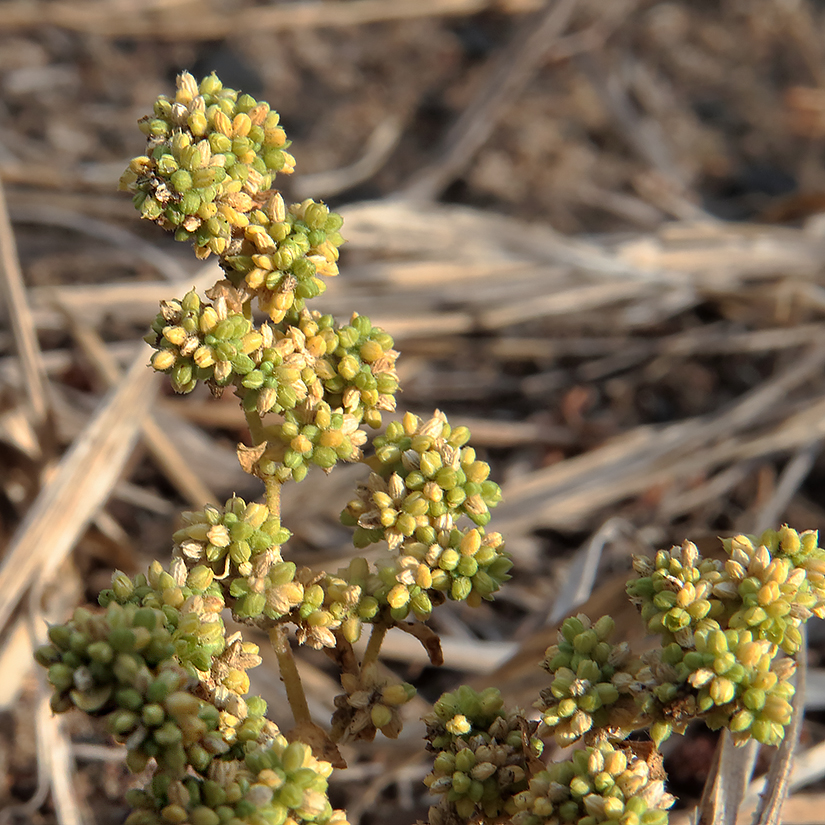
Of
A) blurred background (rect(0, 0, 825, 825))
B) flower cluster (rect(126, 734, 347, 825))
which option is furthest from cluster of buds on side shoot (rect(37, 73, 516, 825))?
blurred background (rect(0, 0, 825, 825))

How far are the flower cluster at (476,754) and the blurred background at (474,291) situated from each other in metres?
0.77

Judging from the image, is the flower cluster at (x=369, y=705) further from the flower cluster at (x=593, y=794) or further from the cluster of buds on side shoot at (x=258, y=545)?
the flower cluster at (x=593, y=794)

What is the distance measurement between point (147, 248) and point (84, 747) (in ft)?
6.33

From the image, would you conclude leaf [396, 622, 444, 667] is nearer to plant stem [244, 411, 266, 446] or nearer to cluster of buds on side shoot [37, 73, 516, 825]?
cluster of buds on side shoot [37, 73, 516, 825]

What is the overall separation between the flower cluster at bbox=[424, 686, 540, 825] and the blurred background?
2.54 ft

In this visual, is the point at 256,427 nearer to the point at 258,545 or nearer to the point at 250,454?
the point at 250,454

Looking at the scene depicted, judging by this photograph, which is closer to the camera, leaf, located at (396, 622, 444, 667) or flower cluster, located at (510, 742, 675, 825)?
flower cluster, located at (510, 742, 675, 825)

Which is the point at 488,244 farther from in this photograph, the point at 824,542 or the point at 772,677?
the point at 772,677

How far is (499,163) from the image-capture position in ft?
14.5

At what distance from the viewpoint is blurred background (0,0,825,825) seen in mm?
2672

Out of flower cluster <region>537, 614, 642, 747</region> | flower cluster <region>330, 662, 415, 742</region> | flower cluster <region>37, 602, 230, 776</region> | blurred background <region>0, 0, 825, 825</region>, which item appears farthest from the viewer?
blurred background <region>0, 0, 825, 825</region>

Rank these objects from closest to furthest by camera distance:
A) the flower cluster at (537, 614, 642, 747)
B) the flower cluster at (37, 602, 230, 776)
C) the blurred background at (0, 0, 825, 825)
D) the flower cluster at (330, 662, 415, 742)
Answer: the flower cluster at (37, 602, 230, 776)
the flower cluster at (537, 614, 642, 747)
the flower cluster at (330, 662, 415, 742)
the blurred background at (0, 0, 825, 825)

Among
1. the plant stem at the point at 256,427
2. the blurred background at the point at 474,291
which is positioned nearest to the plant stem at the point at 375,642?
the plant stem at the point at 256,427

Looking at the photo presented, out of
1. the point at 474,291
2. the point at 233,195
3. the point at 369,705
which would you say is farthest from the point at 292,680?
the point at 474,291
